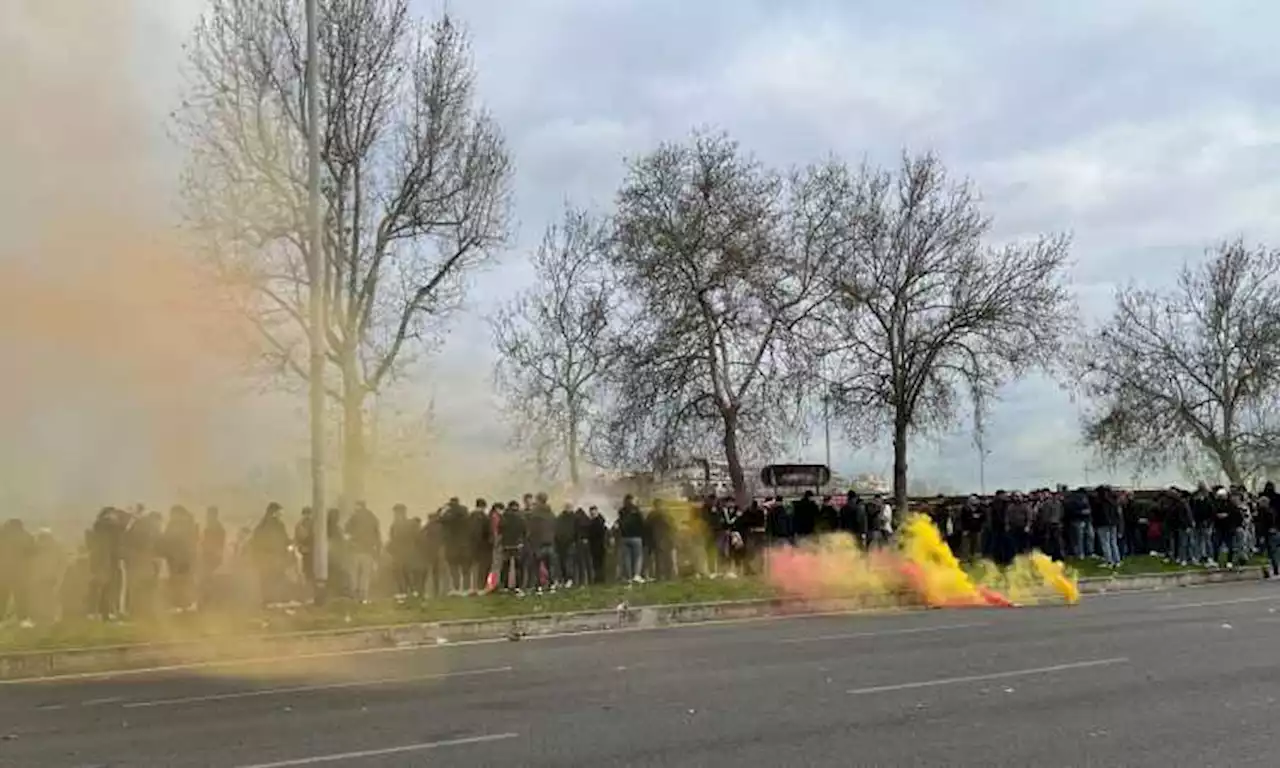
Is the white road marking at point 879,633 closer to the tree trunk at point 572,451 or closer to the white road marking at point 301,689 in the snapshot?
the white road marking at point 301,689

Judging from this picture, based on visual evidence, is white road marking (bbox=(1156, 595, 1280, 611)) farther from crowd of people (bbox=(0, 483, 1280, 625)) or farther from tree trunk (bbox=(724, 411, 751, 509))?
tree trunk (bbox=(724, 411, 751, 509))

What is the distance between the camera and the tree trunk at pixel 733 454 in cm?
3466

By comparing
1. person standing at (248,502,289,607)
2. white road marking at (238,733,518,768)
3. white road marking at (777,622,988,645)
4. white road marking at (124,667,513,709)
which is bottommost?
white road marking at (777,622,988,645)

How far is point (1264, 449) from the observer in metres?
52.7

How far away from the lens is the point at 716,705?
33.2 feet

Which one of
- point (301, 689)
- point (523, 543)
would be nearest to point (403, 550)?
point (523, 543)

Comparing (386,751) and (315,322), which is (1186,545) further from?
(386,751)

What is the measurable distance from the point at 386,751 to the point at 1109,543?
814 inches

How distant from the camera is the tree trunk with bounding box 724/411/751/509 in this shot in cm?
3466

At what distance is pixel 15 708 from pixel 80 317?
4.57 meters

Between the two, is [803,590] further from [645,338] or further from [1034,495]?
[645,338]

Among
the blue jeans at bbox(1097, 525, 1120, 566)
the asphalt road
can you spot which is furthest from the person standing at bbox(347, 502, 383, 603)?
the blue jeans at bbox(1097, 525, 1120, 566)

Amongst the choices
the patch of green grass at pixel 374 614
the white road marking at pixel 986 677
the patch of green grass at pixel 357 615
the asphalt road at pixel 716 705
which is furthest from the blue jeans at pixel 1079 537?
the white road marking at pixel 986 677

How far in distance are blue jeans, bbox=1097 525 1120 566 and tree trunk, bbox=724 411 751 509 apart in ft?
33.1
